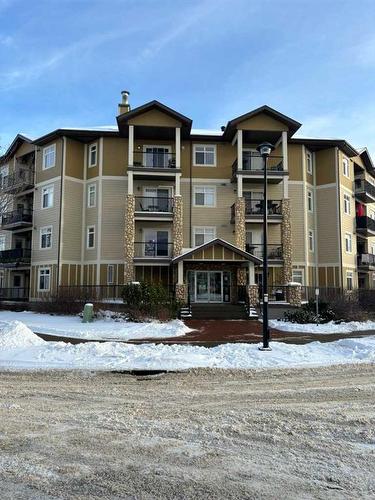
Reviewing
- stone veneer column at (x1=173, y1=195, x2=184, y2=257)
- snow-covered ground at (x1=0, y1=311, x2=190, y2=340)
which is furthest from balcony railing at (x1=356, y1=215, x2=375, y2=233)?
snow-covered ground at (x1=0, y1=311, x2=190, y2=340)

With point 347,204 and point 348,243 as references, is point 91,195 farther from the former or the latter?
point 348,243

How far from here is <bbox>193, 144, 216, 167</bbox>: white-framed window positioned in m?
33.4

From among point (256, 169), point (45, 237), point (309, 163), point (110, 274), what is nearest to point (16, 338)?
point (110, 274)

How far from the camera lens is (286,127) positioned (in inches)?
1261

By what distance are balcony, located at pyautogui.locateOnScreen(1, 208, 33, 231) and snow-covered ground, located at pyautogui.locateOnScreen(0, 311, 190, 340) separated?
13150mm

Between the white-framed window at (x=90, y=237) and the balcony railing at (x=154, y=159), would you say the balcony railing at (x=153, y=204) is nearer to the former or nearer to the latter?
the balcony railing at (x=154, y=159)

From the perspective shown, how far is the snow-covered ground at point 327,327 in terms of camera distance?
67.6ft

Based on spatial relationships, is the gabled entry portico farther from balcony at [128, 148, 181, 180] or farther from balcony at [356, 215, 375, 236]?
balcony at [356, 215, 375, 236]

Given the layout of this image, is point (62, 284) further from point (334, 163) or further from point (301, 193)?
point (334, 163)

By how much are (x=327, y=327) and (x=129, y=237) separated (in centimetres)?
1444

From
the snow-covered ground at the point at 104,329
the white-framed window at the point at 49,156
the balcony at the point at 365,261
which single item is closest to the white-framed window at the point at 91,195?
the white-framed window at the point at 49,156

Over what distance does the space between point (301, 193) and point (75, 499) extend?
31478mm

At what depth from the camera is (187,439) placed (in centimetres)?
579

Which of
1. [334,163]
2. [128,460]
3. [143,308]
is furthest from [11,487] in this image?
[334,163]
